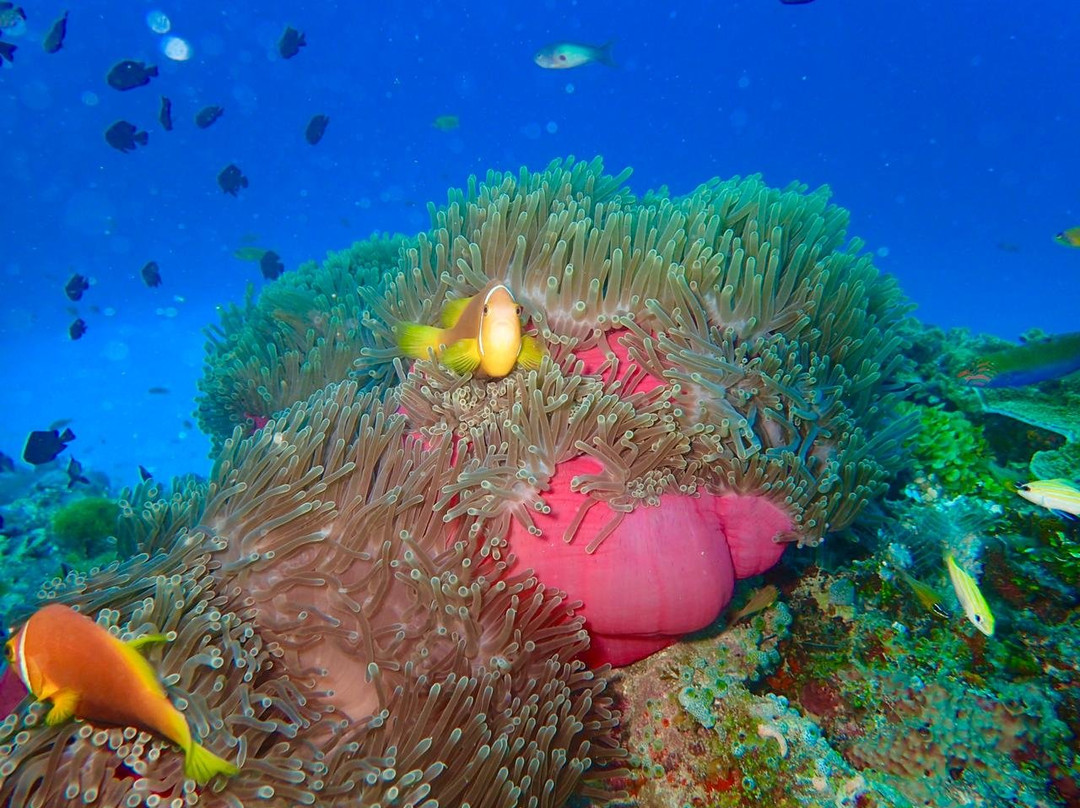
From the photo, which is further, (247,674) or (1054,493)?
(1054,493)

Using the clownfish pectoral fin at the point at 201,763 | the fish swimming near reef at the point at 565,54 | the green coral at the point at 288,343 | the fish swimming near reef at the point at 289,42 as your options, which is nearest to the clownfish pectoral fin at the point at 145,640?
the clownfish pectoral fin at the point at 201,763

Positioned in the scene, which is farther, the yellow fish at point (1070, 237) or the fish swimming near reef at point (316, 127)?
the fish swimming near reef at point (316, 127)

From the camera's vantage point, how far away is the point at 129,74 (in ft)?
25.2

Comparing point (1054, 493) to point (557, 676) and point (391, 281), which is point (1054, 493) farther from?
point (391, 281)

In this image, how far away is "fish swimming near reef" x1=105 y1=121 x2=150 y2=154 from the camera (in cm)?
788

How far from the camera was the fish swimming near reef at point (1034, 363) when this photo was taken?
11.2ft

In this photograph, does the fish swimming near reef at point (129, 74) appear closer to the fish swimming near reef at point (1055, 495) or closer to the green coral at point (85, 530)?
the green coral at point (85, 530)

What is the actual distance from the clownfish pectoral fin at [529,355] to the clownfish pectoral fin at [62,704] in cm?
158

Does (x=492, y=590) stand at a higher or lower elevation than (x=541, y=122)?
lower

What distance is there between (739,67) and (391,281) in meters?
77.9

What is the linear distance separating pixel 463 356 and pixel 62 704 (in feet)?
4.85

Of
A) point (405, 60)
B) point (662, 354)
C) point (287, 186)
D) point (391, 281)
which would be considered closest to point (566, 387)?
point (662, 354)

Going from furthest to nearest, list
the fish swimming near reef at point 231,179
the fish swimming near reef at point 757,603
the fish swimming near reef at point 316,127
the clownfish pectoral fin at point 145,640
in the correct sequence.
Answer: the fish swimming near reef at point 316,127, the fish swimming near reef at point 231,179, the fish swimming near reef at point 757,603, the clownfish pectoral fin at point 145,640

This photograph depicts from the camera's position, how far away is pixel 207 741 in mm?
1564
